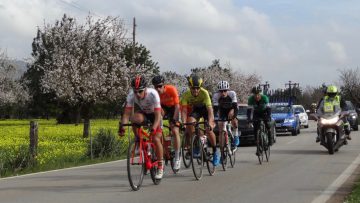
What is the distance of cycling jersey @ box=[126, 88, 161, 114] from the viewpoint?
9.52 metres

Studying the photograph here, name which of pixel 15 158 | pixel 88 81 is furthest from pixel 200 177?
pixel 88 81

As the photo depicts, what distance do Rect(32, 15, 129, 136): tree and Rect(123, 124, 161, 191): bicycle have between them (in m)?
18.9

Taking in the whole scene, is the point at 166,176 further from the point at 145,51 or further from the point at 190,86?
the point at 145,51

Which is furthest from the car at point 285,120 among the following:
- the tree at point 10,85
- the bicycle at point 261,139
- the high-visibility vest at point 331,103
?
the tree at point 10,85

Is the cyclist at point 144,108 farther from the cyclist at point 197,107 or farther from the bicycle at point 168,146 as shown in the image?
the cyclist at point 197,107

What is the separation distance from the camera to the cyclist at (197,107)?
11.1 meters

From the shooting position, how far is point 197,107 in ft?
37.9

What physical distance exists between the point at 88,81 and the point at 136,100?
780 inches

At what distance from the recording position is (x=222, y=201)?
8414 mm

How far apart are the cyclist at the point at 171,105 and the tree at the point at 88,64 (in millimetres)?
17681

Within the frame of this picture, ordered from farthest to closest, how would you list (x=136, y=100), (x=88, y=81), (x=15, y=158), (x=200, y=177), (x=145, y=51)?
(x=145, y=51), (x=88, y=81), (x=15, y=158), (x=200, y=177), (x=136, y=100)

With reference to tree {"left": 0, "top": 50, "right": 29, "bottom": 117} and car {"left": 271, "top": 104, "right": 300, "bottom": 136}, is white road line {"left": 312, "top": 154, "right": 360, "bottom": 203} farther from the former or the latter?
tree {"left": 0, "top": 50, "right": 29, "bottom": 117}

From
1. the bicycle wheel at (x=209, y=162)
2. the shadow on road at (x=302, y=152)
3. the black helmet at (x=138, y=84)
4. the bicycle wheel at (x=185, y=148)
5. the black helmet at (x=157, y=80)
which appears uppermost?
the black helmet at (x=157, y=80)

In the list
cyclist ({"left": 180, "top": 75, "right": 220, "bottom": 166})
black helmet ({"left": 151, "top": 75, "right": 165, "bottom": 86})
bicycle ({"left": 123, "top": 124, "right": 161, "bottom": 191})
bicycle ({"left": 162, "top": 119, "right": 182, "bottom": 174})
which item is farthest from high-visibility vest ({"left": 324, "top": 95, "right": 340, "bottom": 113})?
bicycle ({"left": 123, "top": 124, "right": 161, "bottom": 191})
